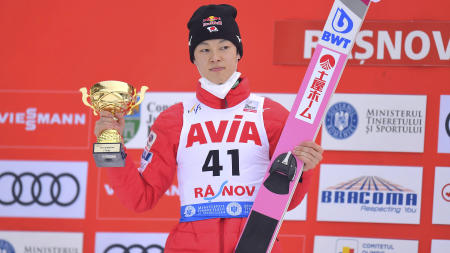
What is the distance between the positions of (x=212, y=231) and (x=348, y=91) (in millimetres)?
1734

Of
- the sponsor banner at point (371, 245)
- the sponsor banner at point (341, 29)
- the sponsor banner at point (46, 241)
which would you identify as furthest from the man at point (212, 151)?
the sponsor banner at point (46, 241)

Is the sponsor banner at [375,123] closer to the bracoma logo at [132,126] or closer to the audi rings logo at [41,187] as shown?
the bracoma logo at [132,126]

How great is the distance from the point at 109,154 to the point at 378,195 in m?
1.99

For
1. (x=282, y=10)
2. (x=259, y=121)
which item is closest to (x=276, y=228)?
(x=259, y=121)

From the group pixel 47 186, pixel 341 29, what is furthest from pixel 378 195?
pixel 47 186

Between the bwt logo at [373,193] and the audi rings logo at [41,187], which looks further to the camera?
the audi rings logo at [41,187]

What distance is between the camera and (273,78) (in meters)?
3.19

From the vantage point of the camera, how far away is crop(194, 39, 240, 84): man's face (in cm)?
183

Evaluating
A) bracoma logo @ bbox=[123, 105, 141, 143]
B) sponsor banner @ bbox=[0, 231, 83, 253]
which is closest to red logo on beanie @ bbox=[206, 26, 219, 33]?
bracoma logo @ bbox=[123, 105, 141, 143]

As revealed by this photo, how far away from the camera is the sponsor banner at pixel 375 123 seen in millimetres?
3121

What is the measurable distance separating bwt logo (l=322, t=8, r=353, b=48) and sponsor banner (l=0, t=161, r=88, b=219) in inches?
75.6

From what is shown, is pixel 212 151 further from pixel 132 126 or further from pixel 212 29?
pixel 132 126

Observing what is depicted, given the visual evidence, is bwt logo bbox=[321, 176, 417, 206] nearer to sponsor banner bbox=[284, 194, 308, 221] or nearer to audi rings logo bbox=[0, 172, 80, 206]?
sponsor banner bbox=[284, 194, 308, 221]

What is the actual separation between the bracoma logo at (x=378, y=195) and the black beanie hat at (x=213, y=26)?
154 cm
